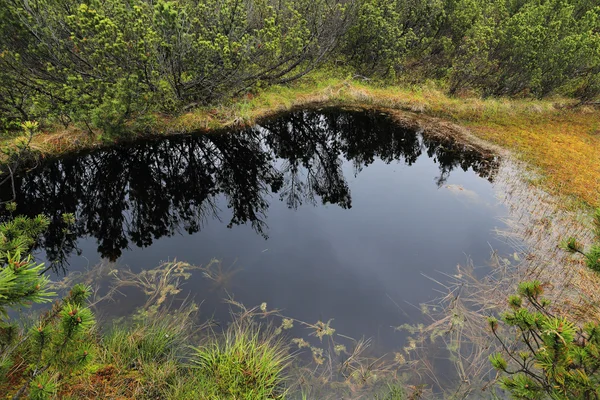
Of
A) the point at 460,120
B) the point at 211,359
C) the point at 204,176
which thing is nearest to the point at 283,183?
the point at 204,176

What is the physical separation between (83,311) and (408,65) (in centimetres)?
2278

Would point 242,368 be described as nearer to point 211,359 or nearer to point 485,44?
point 211,359

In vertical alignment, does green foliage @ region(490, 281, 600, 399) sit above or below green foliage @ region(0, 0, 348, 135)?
below

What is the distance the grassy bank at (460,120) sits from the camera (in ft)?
36.1

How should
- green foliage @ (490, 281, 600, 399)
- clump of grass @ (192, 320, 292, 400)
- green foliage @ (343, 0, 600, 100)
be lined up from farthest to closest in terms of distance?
green foliage @ (343, 0, 600, 100) < clump of grass @ (192, 320, 292, 400) < green foliage @ (490, 281, 600, 399)

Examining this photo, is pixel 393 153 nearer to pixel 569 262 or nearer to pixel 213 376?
pixel 569 262

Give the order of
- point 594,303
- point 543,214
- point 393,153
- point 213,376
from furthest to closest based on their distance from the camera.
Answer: point 393,153
point 543,214
point 594,303
point 213,376

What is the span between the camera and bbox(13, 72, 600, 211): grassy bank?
1100 centimetres

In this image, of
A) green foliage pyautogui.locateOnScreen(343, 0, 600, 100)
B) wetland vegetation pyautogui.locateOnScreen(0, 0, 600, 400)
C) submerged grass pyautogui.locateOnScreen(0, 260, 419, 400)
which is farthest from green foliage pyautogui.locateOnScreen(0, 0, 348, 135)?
green foliage pyautogui.locateOnScreen(343, 0, 600, 100)

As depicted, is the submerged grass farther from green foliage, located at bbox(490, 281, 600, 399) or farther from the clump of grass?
green foliage, located at bbox(490, 281, 600, 399)

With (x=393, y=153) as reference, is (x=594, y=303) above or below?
below

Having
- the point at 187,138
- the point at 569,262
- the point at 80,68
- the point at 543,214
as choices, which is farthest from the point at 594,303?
the point at 80,68

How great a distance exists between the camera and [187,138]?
12.9 metres

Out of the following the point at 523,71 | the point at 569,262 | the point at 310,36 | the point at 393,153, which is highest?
the point at 310,36
